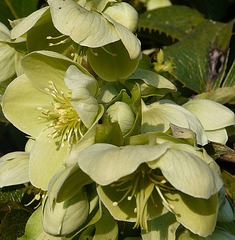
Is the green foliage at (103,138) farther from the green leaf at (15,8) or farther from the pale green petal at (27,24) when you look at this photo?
the green leaf at (15,8)

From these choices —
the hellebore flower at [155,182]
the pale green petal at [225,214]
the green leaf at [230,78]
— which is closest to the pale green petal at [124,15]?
the hellebore flower at [155,182]

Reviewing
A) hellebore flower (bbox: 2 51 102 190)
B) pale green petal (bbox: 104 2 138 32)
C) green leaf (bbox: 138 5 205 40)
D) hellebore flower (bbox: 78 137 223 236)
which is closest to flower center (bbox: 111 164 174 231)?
hellebore flower (bbox: 78 137 223 236)

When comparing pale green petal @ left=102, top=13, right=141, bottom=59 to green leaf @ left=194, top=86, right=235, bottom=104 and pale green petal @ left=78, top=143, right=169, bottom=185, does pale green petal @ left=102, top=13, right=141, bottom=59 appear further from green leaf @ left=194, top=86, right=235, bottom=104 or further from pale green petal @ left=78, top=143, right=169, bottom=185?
green leaf @ left=194, top=86, right=235, bottom=104

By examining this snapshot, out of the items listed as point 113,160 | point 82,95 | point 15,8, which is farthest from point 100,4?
point 15,8

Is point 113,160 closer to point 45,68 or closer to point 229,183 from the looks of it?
point 45,68

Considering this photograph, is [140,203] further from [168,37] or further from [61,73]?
[168,37]

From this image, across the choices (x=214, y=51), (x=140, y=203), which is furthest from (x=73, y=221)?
(x=214, y=51)

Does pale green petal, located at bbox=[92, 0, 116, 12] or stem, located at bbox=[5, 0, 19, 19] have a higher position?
pale green petal, located at bbox=[92, 0, 116, 12]
